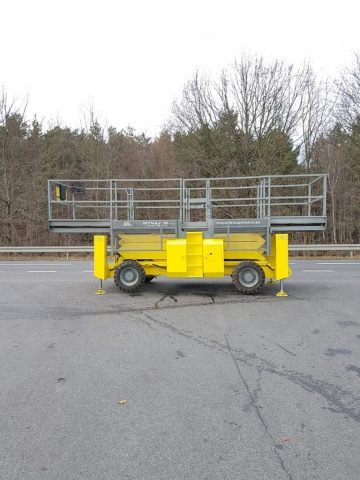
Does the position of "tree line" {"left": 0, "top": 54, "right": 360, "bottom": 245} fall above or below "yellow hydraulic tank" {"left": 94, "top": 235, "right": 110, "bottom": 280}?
above

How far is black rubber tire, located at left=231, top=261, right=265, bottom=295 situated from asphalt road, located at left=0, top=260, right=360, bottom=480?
3.06 feet

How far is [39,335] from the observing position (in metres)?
6.03

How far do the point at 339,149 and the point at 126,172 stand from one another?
13.9m

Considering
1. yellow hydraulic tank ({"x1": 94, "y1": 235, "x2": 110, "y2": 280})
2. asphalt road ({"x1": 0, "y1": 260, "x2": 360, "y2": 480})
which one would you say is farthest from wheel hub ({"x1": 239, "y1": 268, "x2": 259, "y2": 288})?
yellow hydraulic tank ({"x1": 94, "y1": 235, "x2": 110, "y2": 280})

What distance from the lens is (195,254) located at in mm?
8984

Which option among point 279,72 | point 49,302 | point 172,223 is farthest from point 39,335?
point 279,72

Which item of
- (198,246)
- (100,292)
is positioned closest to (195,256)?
(198,246)

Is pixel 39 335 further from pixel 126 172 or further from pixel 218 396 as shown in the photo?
pixel 126 172

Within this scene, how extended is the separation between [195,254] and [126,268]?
1605 mm

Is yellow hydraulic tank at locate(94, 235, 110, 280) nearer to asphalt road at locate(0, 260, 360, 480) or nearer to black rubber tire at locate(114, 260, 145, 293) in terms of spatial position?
black rubber tire at locate(114, 260, 145, 293)

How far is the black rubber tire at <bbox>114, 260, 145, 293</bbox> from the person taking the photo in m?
9.17

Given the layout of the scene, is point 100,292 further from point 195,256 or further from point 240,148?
point 240,148

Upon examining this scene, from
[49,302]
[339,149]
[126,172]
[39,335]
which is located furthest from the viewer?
[126,172]

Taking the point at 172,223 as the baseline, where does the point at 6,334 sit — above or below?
below
